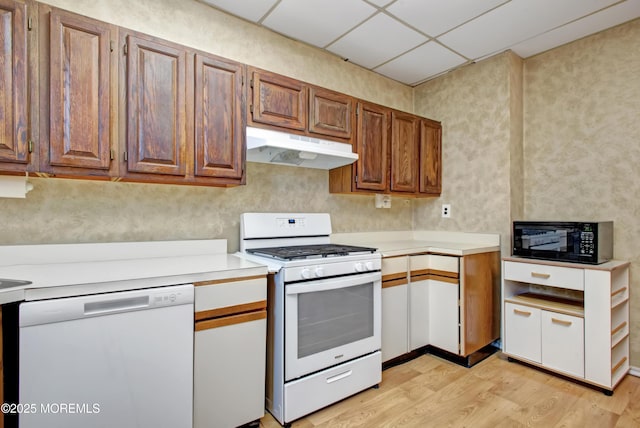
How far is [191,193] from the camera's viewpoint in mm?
2186

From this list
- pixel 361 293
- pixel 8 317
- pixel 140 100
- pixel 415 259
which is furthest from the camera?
pixel 415 259

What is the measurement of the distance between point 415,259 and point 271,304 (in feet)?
4.11

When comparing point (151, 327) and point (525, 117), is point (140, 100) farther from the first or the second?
point (525, 117)

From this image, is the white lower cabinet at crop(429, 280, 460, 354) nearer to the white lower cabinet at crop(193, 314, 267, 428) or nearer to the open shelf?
the open shelf

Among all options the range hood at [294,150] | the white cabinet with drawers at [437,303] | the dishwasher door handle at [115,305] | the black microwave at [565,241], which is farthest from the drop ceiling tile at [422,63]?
the dishwasher door handle at [115,305]

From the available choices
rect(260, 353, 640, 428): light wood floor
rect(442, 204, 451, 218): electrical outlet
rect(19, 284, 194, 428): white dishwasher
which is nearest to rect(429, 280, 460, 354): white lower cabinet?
rect(260, 353, 640, 428): light wood floor

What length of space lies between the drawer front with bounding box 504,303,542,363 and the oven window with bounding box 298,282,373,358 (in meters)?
1.21

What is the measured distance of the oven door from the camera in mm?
1811

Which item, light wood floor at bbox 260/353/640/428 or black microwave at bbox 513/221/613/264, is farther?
black microwave at bbox 513/221/613/264

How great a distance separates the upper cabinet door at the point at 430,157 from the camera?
3.06 metres

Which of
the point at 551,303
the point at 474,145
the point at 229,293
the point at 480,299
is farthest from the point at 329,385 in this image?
the point at 474,145

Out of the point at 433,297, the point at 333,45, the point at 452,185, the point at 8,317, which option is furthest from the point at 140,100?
the point at 452,185

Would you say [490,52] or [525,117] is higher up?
[490,52]

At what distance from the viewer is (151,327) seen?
143cm
